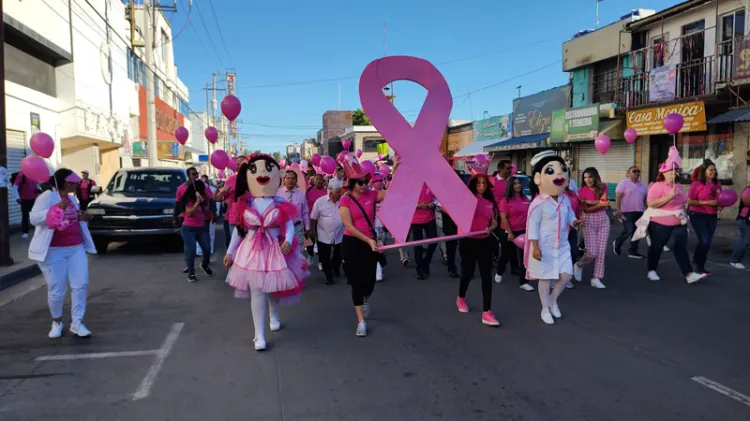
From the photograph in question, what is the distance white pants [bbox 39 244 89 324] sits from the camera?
16.6 ft

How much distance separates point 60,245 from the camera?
5090mm

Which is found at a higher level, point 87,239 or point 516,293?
point 87,239

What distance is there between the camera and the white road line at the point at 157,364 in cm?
389

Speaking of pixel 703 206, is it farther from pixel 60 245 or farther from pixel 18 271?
pixel 18 271

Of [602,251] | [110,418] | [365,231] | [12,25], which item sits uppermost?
[12,25]

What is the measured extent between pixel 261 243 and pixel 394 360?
159 centimetres

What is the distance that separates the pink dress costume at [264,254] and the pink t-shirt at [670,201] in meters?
5.23

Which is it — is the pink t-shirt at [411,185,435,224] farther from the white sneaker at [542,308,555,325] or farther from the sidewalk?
the sidewalk

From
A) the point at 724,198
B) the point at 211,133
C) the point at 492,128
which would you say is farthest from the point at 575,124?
the point at 211,133

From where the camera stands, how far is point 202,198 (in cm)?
815

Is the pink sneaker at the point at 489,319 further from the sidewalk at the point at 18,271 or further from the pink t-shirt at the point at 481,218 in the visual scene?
the sidewalk at the point at 18,271

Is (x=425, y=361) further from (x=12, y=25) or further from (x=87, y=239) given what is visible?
(x=12, y=25)

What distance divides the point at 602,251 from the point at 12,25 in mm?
15769

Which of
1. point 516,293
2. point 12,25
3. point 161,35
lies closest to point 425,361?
point 516,293
